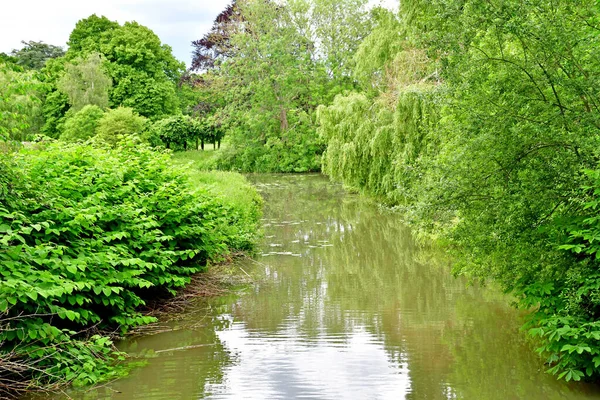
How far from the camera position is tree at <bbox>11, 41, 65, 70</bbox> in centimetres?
5716

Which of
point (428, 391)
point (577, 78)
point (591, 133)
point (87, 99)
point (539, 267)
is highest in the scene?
point (87, 99)

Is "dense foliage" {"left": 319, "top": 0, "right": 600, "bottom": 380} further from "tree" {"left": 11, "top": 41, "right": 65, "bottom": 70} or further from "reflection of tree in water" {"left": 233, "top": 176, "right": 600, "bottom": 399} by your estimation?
"tree" {"left": 11, "top": 41, "right": 65, "bottom": 70}

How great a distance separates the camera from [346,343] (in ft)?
28.7

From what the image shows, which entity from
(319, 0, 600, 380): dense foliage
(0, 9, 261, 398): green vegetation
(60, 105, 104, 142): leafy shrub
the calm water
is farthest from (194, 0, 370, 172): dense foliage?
(319, 0, 600, 380): dense foliage

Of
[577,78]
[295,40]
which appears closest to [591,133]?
[577,78]

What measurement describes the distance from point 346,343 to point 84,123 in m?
35.0

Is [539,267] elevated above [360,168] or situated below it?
below

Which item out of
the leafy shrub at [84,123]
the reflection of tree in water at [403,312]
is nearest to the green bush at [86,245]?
the reflection of tree in water at [403,312]

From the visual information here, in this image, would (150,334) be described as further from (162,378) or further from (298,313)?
(298,313)

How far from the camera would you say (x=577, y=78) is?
719 centimetres

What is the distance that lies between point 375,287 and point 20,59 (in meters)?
53.3

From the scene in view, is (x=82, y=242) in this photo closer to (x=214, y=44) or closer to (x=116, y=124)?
(x=116, y=124)

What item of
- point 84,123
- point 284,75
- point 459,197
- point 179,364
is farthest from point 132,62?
point 459,197

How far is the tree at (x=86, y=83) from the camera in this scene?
142ft
